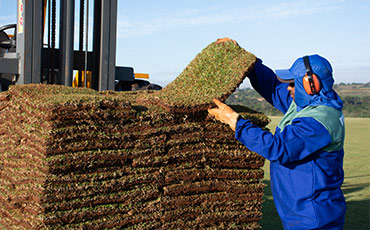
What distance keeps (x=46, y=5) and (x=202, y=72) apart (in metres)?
2.96

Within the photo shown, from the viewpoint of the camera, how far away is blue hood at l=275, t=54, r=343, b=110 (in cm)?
262

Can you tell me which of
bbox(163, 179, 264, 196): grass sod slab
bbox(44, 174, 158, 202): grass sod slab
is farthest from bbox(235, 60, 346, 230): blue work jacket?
bbox(44, 174, 158, 202): grass sod slab

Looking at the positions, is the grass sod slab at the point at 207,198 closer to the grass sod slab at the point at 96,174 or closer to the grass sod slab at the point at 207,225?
the grass sod slab at the point at 207,225

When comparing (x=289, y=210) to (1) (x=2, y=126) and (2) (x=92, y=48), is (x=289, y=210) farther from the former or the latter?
(2) (x=92, y=48)

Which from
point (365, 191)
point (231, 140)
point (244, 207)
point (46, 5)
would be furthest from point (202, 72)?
point (365, 191)

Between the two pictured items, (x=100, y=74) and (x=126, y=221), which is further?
(x=100, y=74)

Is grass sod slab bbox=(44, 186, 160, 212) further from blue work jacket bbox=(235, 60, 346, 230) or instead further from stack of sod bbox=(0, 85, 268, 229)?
blue work jacket bbox=(235, 60, 346, 230)

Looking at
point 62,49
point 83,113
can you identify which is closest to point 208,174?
point 83,113

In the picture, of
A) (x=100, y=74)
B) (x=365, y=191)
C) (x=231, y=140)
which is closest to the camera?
(x=231, y=140)

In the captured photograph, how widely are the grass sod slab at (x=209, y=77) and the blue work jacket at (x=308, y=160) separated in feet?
1.20

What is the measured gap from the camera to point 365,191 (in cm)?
781

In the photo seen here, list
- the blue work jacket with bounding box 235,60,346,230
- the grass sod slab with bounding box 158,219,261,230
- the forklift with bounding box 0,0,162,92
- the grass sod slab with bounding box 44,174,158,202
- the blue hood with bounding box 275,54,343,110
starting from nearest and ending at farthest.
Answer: the grass sod slab with bounding box 44,174,158,202, the blue work jacket with bounding box 235,60,346,230, the blue hood with bounding box 275,54,343,110, the grass sod slab with bounding box 158,219,261,230, the forklift with bounding box 0,0,162,92

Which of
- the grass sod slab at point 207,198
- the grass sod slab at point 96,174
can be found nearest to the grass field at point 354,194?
the grass sod slab at point 207,198

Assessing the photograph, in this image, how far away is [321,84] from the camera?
103 inches
